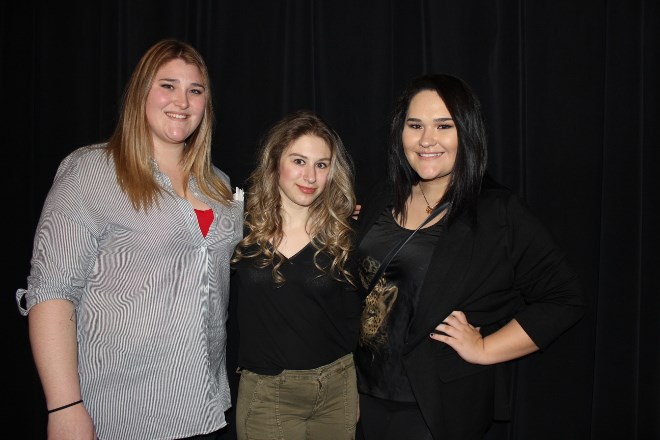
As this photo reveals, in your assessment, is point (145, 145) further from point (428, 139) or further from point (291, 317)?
point (428, 139)

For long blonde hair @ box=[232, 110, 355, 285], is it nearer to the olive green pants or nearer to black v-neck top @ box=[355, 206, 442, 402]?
black v-neck top @ box=[355, 206, 442, 402]

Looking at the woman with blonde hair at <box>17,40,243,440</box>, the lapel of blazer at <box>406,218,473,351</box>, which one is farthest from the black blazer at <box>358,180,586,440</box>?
the woman with blonde hair at <box>17,40,243,440</box>

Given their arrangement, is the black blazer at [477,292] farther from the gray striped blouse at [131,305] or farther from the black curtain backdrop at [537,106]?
the gray striped blouse at [131,305]

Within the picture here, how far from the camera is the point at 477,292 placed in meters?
1.68

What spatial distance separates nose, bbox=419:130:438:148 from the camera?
1.68m

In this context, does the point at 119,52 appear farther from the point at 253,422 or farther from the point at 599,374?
the point at 599,374

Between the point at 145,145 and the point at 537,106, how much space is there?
1.58 m

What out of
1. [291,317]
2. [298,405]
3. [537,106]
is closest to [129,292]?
[291,317]

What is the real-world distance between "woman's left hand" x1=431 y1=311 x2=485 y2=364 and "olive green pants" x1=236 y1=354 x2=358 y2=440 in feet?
1.38

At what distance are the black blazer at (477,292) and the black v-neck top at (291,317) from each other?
34cm

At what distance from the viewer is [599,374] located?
2152mm

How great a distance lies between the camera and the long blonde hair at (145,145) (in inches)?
61.2

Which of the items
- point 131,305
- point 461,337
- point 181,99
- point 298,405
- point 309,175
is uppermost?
point 181,99

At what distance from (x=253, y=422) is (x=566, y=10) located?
2.04 meters
